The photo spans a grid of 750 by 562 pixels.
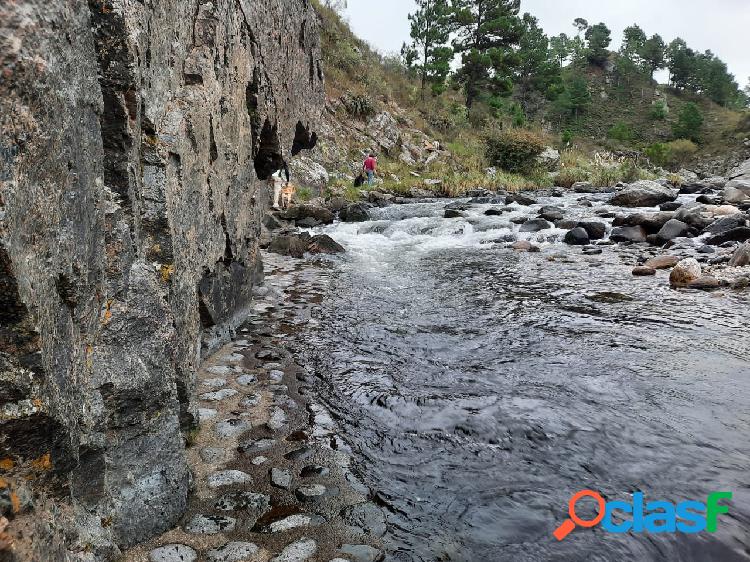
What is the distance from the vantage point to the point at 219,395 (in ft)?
11.3

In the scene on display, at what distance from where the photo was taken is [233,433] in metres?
2.95

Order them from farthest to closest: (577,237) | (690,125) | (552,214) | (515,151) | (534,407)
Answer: (690,125) < (515,151) < (552,214) < (577,237) < (534,407)

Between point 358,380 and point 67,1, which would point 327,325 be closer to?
point 358,380

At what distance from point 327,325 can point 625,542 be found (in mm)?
3432

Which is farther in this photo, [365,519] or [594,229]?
[594,229]

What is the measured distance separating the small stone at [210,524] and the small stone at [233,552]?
11cm

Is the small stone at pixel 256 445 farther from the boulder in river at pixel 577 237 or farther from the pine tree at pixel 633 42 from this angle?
the pine tree at pixel 633 42

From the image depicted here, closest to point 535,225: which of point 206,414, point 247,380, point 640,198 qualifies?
point 640,198

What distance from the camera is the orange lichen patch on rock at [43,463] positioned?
4.26 feet

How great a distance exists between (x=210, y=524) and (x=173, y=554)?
212mm

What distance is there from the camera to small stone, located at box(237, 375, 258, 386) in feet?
12.0

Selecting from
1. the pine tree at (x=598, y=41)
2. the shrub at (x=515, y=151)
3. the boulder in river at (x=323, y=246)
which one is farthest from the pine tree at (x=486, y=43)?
the pine tree at (x=598, y=41)

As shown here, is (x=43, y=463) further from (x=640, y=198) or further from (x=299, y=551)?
(x=640, y=198)

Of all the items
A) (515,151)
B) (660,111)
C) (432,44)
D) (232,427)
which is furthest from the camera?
(660,111)
